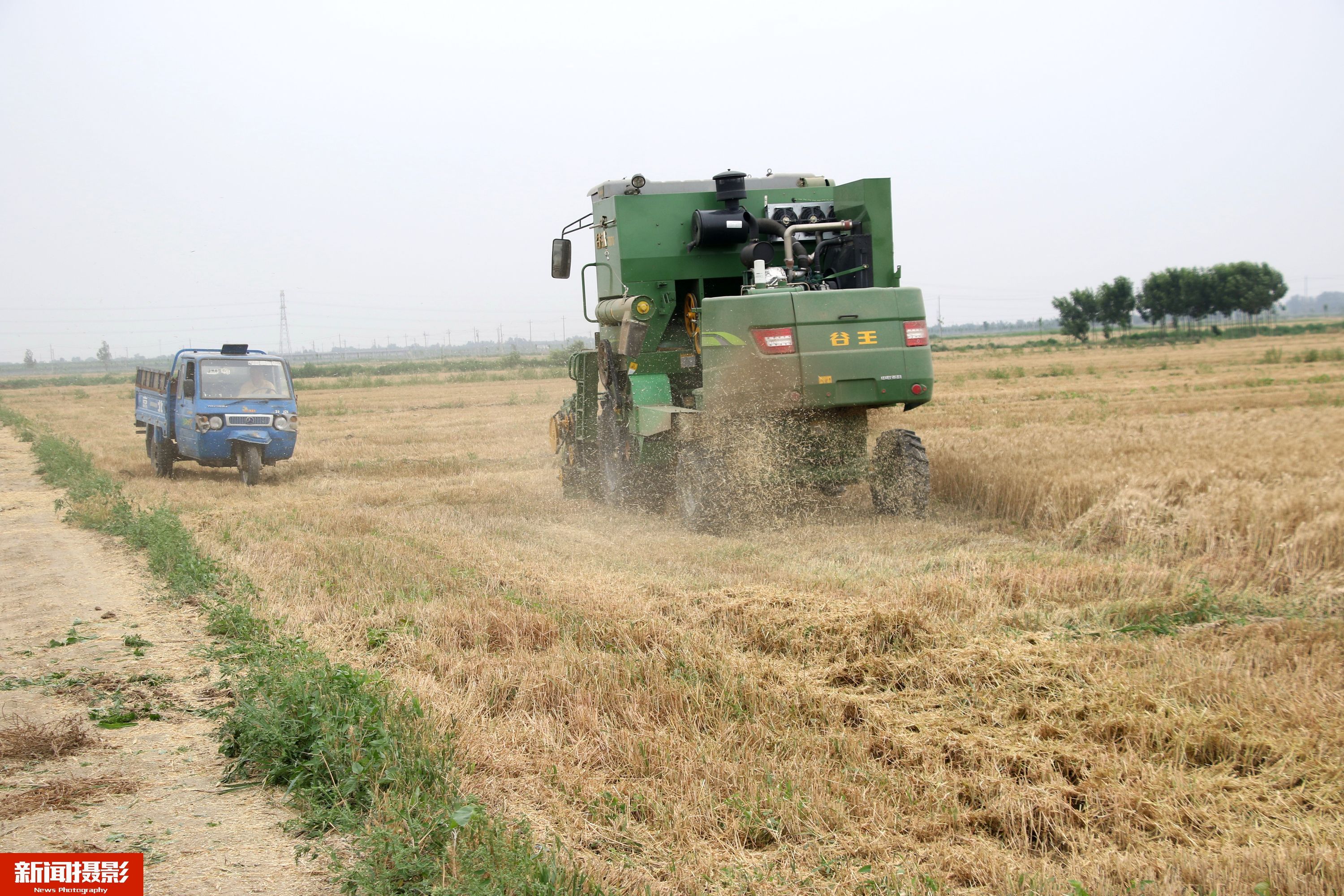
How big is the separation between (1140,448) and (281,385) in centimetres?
1167

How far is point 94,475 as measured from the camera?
1448 cm

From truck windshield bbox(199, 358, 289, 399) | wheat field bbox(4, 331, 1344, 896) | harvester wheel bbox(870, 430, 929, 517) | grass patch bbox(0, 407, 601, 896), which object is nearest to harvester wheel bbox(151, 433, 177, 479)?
truck windshield bbox(199, 358, 289, 399)

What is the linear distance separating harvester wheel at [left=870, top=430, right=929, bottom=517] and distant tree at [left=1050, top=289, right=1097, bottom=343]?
6405 centimetres

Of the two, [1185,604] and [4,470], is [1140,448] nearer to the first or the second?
[1185,604]

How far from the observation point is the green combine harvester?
335 inches

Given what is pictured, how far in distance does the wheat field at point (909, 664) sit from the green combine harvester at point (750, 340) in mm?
498

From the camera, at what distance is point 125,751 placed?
433 centimetres

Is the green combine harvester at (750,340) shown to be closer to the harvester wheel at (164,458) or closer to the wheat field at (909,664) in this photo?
the wheat field at (909,664)

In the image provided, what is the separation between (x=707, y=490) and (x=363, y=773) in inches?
217

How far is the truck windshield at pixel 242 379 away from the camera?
14867 millimetres

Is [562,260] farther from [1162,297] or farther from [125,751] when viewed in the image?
[1162,297]

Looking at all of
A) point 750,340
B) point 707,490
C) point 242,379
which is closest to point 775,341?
point 750,340

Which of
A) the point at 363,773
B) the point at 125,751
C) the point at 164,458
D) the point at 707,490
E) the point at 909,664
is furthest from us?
the point at 164,458

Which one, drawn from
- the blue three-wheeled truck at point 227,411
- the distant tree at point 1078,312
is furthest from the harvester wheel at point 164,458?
the distant tree at point 1078,312
